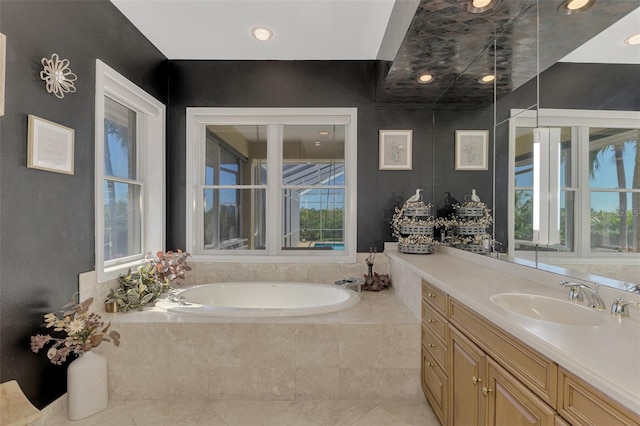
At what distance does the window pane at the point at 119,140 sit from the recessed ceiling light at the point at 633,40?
306 cm

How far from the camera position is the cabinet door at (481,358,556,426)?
93cm

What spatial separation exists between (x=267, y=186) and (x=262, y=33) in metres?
1.35

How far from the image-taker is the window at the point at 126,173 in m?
2.24

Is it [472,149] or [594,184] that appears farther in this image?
[472,149]

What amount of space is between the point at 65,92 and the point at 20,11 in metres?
0.42

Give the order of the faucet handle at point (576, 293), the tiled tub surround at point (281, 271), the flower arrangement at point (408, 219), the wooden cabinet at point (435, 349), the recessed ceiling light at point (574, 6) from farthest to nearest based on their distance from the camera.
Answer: the tiled tub surround at point (281, 271) < the flower arrangement at point (408, 219) < the wooden cabinet at point (435, 349) < the recessed ceiling light at point (574, 6) < the faucet handle at point (576, 293)

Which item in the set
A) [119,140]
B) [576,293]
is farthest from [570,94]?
[119,140]

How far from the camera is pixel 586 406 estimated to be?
771 millimetres

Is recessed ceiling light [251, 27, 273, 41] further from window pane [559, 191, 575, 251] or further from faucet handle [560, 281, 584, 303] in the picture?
faucet handle [560, 281, 584, 303]

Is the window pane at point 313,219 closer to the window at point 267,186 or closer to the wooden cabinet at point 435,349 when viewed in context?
the window at point 267,186

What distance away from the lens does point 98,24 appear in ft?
7.28

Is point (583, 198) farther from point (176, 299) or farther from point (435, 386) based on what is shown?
point (176, 299)

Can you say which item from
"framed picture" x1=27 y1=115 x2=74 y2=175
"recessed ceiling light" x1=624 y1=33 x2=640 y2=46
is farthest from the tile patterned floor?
"recessed ceiling light" x1=624 y1=33 x2=640 y2=46

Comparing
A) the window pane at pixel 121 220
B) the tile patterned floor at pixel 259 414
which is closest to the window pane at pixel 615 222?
the tile patterned floor at pixel 259 414
